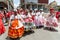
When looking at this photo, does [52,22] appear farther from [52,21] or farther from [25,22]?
[25,22]

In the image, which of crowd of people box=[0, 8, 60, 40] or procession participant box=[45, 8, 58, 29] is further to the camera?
procession participant box=[45, 8, 58, 29]

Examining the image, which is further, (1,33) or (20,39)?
(1,33)

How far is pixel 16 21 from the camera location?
11.2 metres

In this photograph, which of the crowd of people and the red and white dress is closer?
the crowd of people

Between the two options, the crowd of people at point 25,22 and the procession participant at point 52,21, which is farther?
the procession participant at point 52,21

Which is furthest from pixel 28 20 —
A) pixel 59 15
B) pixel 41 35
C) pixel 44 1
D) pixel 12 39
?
pixel 44 1

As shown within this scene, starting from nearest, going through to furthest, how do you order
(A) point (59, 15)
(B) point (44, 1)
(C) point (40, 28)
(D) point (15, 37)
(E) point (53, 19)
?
(D) point (15, 37) → (E) point (53, 19) → (C) point (40, 28) → (A) point (59, 15) → (B) point (44, 1)

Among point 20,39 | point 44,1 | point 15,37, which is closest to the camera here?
point 15,37

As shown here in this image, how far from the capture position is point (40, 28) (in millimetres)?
16047

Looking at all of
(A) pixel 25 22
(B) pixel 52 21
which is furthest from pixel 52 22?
(A) pixel 25 22

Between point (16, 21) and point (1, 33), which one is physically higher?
point (16, 21)

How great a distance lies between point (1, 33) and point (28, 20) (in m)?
2.02

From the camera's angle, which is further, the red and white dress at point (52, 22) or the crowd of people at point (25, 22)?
the red and white dress at point (52, 22)

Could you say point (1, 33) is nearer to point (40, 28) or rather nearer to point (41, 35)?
point (41, 35)
